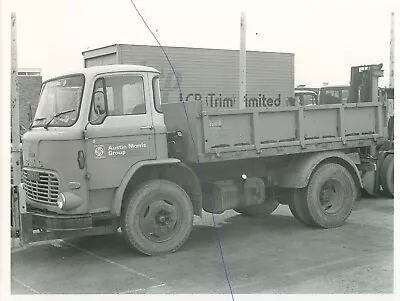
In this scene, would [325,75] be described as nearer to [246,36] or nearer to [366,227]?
[246,36]

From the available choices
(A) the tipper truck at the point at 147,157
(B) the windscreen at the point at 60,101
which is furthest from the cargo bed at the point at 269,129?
(B) the windscreen at the point at 60,101

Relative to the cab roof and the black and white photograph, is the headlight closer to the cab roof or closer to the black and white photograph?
the black and white photograph

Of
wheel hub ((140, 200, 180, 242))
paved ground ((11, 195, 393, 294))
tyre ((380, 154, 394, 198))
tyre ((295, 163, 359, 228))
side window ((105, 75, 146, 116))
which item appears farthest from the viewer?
tyre ((380, 154, 394, 198))

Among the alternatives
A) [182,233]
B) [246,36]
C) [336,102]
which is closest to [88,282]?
[182,233]

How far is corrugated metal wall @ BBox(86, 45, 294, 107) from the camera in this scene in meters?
5.30

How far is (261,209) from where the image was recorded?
683 centimetres

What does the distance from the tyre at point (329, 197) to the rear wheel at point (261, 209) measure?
0.42 m

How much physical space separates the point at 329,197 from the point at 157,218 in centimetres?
213

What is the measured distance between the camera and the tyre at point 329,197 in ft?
20.9

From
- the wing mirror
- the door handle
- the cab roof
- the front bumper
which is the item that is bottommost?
the front bumper

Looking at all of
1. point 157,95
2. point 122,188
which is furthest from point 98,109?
point 122,188

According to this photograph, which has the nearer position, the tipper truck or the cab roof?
the tipper truck

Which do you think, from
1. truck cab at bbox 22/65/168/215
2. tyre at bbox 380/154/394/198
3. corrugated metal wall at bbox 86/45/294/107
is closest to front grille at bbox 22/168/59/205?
truck cab at bbox 22/65/168/215

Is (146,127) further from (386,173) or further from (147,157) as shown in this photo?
(386,173)
